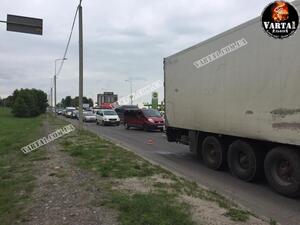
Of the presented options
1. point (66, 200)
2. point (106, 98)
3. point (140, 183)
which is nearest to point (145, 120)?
point (140, 183)

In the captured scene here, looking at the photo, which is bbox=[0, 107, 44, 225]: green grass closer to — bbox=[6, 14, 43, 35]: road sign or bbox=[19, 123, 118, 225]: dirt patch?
bbox=[19, 123, 118, 225]: dirt patch

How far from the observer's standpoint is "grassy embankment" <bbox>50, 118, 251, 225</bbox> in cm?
604

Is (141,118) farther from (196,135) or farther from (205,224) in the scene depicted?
(205,224)

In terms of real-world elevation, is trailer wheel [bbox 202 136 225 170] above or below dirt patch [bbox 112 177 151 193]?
above

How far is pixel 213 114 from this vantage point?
35.7ft

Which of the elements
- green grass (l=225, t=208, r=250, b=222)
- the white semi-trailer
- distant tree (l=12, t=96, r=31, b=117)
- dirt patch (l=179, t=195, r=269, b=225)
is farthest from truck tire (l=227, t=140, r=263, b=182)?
distant tree (l=12, t=96, r=31, b=117)

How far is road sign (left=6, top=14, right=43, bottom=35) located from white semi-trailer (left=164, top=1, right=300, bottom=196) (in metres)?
6.18

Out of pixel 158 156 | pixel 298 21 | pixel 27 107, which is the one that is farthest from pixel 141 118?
pixel 27 107

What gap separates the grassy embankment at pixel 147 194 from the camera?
19.8 ft

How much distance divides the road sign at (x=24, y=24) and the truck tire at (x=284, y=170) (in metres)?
10.9

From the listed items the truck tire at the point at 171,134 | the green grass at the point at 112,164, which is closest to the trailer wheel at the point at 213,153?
the green grass at the point at 112,164

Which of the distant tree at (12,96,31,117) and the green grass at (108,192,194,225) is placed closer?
the green grass at (108,192,194,225)

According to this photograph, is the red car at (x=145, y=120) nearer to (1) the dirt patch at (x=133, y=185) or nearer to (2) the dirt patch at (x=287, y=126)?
(1) the dirt patch at (x=133, y=185)

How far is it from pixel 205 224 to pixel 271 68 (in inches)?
151
